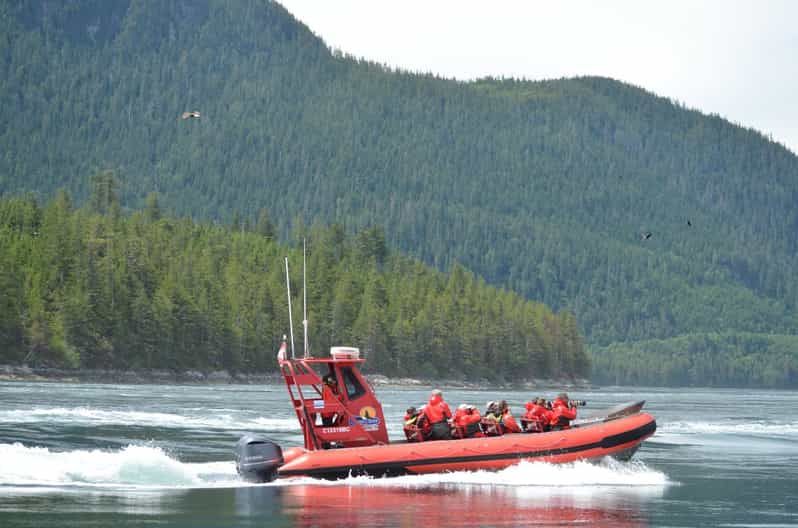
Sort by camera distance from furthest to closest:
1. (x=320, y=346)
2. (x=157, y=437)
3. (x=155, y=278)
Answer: (x=320, y=346), (x=155, y=278), (x=157, y=437)

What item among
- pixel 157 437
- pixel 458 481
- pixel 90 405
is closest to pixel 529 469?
pixel 458 481

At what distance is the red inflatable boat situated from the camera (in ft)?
113

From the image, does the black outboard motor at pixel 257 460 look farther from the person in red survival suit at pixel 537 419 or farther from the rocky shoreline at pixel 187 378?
the rocky shoreline at pixel 187 378

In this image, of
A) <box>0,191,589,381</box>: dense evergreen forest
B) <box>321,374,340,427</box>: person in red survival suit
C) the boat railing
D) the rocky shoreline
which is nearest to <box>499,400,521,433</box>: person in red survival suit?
the boat railing

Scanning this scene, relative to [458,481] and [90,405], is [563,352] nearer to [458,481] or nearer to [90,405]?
[90,405]

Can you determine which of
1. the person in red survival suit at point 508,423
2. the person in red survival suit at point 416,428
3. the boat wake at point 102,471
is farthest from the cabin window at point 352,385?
the person in red survival suit at point 508,423

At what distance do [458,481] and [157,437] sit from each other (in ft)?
55.6

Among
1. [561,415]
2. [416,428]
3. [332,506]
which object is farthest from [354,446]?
[561,415]

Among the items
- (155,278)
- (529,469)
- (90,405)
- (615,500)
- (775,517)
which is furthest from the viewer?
(155,278)

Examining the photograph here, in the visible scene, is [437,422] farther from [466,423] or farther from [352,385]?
[352,385]

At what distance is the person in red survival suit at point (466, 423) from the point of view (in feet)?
117

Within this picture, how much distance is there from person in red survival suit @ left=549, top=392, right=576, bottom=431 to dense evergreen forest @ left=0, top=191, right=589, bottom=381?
85497 mm

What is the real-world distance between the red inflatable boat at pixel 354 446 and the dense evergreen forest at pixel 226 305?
8503cm

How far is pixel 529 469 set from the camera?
117ft
